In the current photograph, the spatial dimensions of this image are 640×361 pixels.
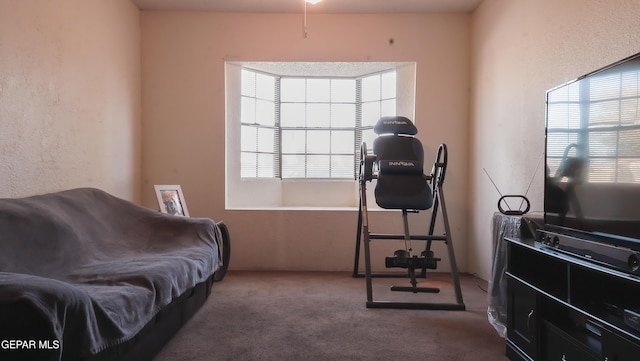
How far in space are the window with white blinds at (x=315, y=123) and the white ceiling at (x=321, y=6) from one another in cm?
81

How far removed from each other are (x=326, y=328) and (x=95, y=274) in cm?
133

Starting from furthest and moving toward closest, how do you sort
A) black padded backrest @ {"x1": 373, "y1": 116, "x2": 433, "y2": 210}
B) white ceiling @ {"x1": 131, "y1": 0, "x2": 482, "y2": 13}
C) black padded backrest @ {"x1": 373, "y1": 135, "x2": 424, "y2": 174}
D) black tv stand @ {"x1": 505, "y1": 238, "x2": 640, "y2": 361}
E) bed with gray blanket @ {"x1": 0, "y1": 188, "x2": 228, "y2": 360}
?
white ceiling @ {"x1": 131, "y1": 0, "x2": 482, "y2": 13}
black padded backrest @ {"x1": 373, "y1": 135, "x2": 424, "y2": 174}
black padded backrest @ {"x1": 373, "y1": 116, "x2": 433, "y2": 210}
black tv stand @ {"x1": 505, "y1": 238, "x2": 640, "y2": 361}
bed with gray blanket @ {"x1": 0, "y1": 188, "x2": 228, "y2": 360}

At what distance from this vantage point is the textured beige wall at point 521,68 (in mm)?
2064

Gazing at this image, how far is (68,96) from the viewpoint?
2.63 metres

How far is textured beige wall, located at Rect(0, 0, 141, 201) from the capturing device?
2162mm

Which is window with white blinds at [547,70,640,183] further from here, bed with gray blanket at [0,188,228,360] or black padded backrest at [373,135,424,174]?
bed with gray blanket at [0,188,228,360]

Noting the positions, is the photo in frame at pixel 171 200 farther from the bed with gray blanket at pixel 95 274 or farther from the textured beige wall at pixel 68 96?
the bed with gray blanket at pixel 95 274

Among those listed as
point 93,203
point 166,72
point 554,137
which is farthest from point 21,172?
point 554,137

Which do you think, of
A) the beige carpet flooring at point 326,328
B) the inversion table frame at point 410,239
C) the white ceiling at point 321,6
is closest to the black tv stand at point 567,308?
the beige carpet flooring at point 326,328

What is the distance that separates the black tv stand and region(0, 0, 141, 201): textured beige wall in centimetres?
276

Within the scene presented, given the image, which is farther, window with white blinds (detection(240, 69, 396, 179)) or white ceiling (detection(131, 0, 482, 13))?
window with white blinds (detection(240, 69, 396, 179))

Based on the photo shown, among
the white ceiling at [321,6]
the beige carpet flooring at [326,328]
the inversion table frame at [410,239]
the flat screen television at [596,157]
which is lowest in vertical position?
the beige carpet flooring at [326,328]

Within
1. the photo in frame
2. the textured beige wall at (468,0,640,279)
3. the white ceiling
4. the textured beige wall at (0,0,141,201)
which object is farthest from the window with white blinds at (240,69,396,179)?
the textured beige wall at (0,0,141,201)

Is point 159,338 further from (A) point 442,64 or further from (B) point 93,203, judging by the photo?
(A) point 442,64
